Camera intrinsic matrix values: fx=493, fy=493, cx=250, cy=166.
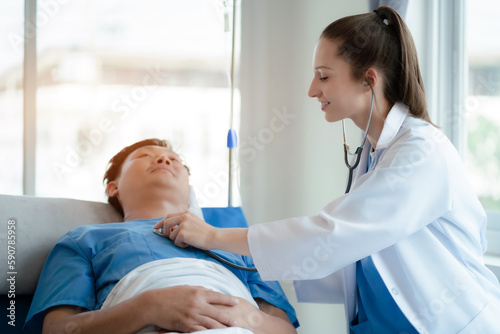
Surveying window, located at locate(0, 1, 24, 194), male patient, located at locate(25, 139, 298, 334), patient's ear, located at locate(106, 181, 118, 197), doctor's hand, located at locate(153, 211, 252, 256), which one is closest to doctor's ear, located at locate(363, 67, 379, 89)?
doctor's hand, located at locate(153, 211, 252, 256)

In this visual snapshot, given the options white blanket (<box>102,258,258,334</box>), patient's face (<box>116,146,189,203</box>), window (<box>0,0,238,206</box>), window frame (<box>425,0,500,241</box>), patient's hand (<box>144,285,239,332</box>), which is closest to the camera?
patient's hand (<box>144,285,239,332</box>)

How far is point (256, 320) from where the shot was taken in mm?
1266

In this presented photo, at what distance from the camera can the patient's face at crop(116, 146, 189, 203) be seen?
173cm

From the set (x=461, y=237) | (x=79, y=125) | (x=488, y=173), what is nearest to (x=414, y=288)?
(x=461, y=237)

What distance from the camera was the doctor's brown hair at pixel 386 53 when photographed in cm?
135

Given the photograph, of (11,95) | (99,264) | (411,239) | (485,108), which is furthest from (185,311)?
(11,95)

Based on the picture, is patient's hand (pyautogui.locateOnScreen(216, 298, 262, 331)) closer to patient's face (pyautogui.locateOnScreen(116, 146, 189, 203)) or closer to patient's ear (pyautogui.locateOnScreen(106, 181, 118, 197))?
patient's face (pyautogui.locateOnScreen(116, 146, 189, 203))

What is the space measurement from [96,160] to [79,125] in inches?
7.6

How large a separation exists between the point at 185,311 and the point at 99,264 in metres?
0.42

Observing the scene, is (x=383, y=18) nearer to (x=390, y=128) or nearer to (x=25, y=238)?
(x=390, y=128)

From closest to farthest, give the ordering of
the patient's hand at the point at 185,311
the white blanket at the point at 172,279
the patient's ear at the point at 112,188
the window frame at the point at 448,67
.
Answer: the patient's hand at the point at 185,311, the white blanket at the point at 172,279, the patient's ear at the point at 112,188, the window frame at the point at 448,67

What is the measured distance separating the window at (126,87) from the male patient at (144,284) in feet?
2.63

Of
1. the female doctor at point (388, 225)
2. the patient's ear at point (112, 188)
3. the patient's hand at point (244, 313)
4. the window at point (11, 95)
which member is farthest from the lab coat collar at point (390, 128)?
the window at point (11, 95)

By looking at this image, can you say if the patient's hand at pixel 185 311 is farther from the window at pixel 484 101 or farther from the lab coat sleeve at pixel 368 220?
the window at pixel 484 101
